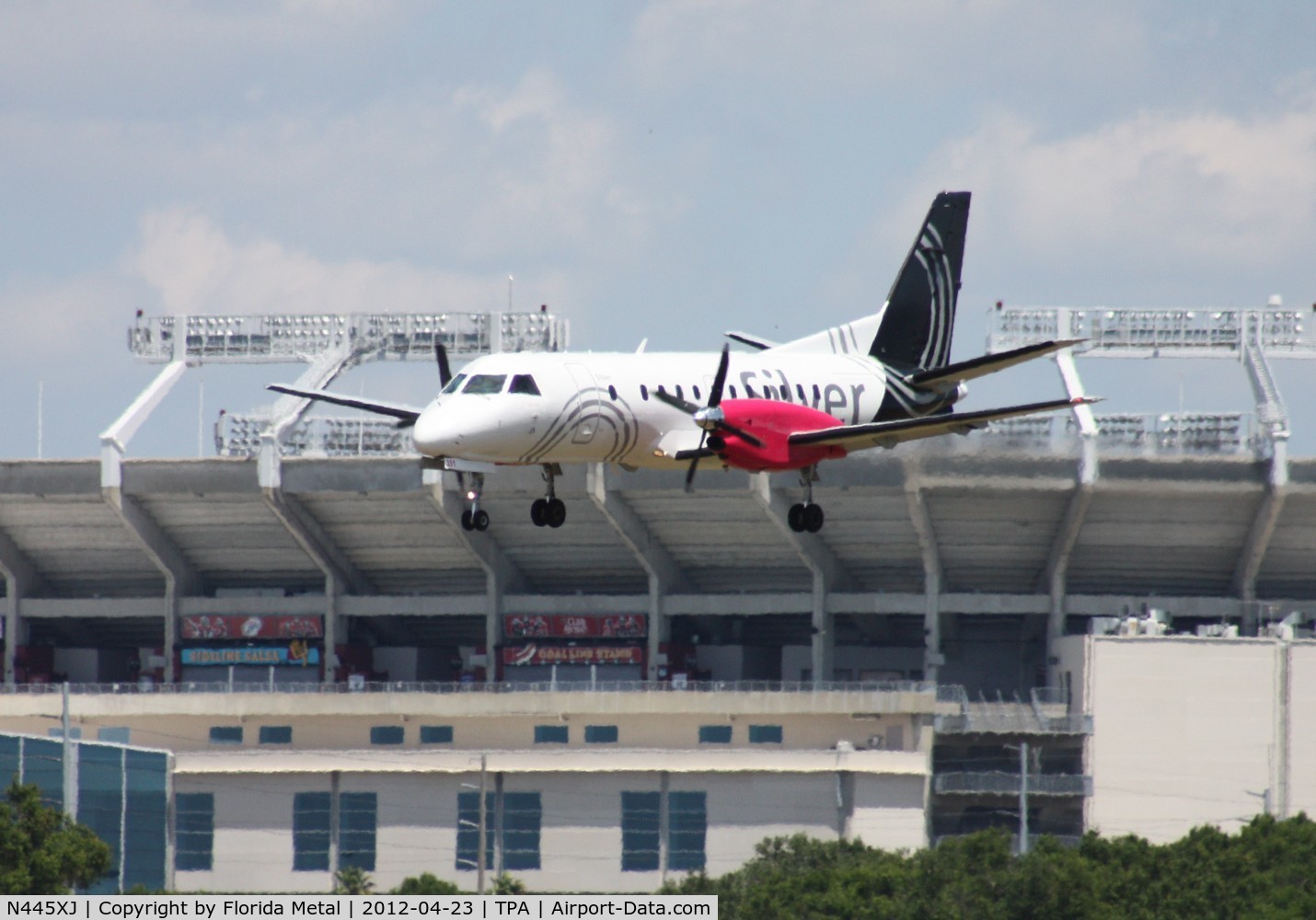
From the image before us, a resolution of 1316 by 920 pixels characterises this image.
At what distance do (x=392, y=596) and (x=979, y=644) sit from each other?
36548 mm

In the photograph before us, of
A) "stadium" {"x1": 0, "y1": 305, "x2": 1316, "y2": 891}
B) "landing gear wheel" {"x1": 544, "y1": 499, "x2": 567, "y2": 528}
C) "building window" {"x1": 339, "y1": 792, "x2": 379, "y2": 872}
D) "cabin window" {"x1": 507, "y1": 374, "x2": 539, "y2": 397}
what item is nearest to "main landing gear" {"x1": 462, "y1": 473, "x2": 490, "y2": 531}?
"landing gear wheel" {"x1": 544, "y1": 499, "x2": 567, "y2": 528}

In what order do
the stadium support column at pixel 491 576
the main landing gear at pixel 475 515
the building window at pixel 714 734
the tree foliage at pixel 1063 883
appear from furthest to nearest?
the stadium support column at pixel 491 576, the building window at pixel 714 734, the tree foliage at pixel 1063 883, the main landing gear at pixel 475 515

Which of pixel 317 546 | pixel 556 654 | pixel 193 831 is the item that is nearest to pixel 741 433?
pixel 193 831

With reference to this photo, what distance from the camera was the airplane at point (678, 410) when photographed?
55.7 metres

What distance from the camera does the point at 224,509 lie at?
422 ft

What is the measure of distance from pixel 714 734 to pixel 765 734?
9.13 feet

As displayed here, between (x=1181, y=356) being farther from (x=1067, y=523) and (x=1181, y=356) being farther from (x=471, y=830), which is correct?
(x=471, y=830)

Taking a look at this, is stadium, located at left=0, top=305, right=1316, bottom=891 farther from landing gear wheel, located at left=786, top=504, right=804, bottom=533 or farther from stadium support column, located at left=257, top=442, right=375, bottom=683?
landing gear wheel, located at left=786, top=504, right=804, bottom=533

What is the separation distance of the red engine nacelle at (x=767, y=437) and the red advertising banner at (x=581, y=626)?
74.5 meters

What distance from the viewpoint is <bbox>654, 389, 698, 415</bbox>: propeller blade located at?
57.9 meters

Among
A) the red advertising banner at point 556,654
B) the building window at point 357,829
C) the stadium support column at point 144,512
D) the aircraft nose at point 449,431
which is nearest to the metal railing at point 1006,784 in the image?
the red advertising banner at point 556,654

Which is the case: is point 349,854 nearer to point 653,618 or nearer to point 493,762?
point 493,762

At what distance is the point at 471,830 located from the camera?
112250 millimetres

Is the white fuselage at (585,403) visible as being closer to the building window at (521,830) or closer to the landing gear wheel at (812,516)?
the landing gear wheel at (812,516)
